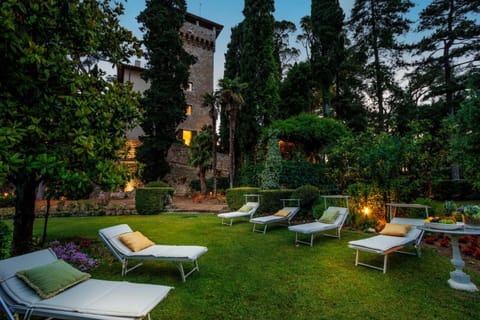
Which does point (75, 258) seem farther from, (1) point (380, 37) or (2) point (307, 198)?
(1) point (380, 37)

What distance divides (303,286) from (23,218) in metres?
5.32

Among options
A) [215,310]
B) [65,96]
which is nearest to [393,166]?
[215,310]

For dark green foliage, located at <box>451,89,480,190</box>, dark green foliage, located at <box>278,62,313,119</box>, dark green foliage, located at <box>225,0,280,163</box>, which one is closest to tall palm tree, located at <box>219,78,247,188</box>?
dark green foliage, located at <box>225,0,280,163</box>

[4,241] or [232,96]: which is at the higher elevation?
[232,96]

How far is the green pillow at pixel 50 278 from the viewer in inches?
86.8

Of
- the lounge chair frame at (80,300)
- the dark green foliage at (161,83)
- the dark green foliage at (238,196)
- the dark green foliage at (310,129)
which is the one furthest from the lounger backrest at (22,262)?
the dark green foliage at (161,83)

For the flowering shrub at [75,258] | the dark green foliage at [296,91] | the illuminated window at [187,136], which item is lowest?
the flowering shrub at [75,258]

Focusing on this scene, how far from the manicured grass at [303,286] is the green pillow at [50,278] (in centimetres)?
100

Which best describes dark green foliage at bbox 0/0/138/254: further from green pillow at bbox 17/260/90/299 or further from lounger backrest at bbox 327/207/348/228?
lounger backrest at bbox 327/207/348/228

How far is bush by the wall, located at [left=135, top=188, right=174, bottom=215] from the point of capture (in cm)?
1128

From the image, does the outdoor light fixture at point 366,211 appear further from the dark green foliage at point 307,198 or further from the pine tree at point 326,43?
the pine tree at point 326,43

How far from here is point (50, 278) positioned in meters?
2.32

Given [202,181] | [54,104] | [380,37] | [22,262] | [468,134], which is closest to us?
[22,262]

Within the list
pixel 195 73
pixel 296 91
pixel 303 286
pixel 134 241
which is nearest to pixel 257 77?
pixel 296 91
